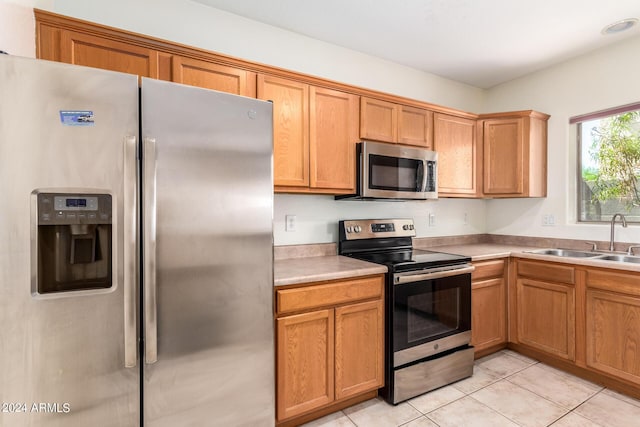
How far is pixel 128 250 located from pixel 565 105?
3.74 meters

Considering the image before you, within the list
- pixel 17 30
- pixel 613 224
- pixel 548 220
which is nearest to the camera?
pixel 17 30

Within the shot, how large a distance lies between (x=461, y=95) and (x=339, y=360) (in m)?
3.09

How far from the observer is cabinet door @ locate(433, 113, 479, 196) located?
9.19ft

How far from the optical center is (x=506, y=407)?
197cm

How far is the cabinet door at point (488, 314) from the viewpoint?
252cm

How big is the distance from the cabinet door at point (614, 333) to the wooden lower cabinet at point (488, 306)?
0.58 meters

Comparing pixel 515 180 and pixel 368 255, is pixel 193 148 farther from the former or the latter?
pixel 515 180

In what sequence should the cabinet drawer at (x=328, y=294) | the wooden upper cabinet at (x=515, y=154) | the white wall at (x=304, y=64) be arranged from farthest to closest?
the wooden upper cabinet at (x=515, y=154) → the white wall at (x=304, y=64) → the cabinet drawer at (x=328, y=294)

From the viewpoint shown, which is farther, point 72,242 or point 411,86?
point 411,86

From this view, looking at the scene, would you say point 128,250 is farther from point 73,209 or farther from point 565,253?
point 565,253

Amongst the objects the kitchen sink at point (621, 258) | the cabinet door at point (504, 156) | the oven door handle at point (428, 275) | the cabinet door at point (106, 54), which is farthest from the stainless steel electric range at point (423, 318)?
the cabinet door at point (106, 54)

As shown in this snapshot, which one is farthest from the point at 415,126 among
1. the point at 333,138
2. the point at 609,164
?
the point at 609,164

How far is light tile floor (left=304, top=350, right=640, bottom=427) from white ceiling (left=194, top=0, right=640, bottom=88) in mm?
2657

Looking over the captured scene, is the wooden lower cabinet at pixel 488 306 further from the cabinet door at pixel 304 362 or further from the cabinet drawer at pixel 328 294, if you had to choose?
the cabinet door at pixel 304 362
